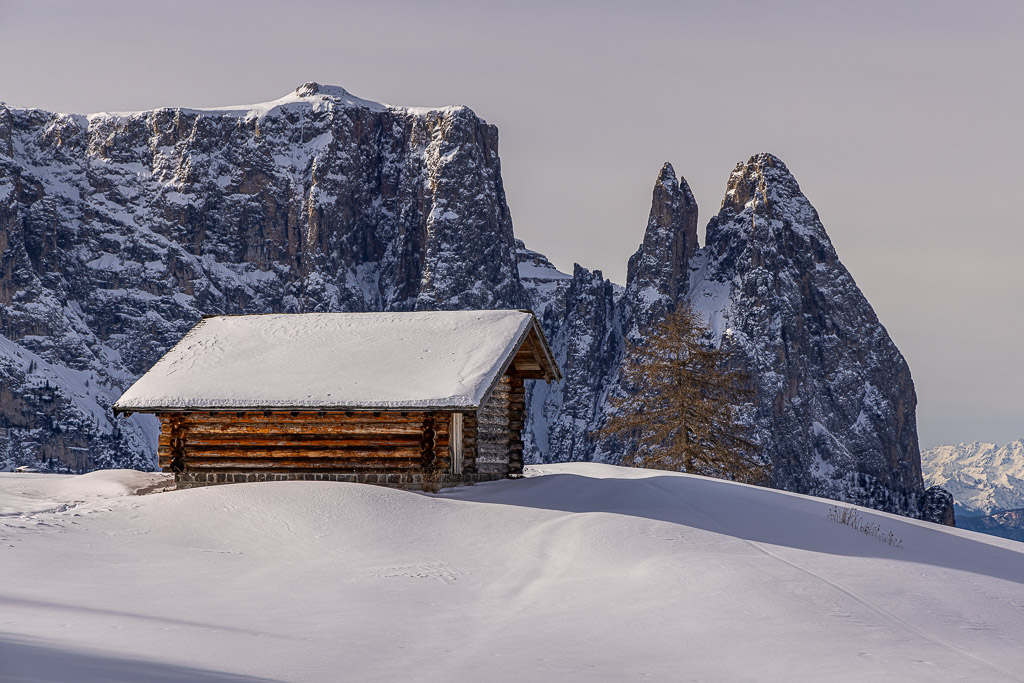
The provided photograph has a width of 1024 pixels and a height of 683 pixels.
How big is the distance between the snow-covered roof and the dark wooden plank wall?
68 cm

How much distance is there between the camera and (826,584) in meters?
14.1

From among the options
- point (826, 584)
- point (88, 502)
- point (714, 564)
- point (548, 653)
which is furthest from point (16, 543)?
point (826, 584)

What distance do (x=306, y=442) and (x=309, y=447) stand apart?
0.44 feet

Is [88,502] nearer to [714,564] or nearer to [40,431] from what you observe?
[714,564]

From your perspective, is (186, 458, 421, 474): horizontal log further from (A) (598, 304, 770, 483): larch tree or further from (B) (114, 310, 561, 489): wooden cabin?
(A) (598, 304, 770, 483): larch tree

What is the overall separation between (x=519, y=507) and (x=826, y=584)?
7039 millimetres

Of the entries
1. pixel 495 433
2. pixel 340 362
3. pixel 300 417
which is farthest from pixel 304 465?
pixel 495 433

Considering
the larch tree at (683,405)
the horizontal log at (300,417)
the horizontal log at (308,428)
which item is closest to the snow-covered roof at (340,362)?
the horizontal log at (300,417)

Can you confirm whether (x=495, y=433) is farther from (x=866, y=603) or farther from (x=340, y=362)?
(x=866, y=603)

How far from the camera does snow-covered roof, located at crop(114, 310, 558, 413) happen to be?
21844mm

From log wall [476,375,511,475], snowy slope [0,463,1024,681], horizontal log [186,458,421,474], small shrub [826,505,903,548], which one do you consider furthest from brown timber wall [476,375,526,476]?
small shrub [826,505,903,548]

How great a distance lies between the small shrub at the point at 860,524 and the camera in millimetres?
18531

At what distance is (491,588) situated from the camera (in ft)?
45.7

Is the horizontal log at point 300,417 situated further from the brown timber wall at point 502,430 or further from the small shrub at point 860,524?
the small shrub at point 860,524
